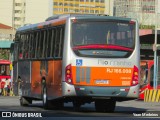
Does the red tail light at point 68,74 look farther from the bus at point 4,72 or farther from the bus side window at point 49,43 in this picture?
the bus at point 4,72

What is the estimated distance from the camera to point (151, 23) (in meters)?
130

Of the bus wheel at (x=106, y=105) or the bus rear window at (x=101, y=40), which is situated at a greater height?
the bus rear window at (x=101, y=40)

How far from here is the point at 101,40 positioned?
69.9 feet

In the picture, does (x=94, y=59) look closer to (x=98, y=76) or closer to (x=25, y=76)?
(x=98, y=76)

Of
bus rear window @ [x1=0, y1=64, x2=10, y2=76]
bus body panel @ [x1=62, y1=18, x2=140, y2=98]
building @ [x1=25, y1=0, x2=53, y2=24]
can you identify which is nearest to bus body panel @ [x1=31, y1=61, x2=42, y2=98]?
bus body panel @ [x1=62, y1=18, x2=140, y2=98]

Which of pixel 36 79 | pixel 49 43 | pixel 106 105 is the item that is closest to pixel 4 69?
pixel 36 79

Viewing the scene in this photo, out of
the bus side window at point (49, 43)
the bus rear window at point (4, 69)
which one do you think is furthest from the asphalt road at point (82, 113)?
the bus rear window at point (4, 69)

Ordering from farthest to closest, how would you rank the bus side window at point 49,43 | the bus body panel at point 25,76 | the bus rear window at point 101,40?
1. the bus body panel at point 25,76
2. the bus side window at point 49,43
3. the bus rear window at point 101,40

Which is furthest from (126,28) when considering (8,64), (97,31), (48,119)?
(8,64)

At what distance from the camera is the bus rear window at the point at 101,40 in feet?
69.3

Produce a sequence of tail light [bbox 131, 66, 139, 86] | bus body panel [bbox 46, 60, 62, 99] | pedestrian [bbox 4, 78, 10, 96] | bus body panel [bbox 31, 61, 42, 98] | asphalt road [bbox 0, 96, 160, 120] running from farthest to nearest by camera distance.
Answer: pedestrian [bbox 4, 78, 10, 96] < bus body panel [bbox 31, 61, 42, 98] < bus body panel [bbox 46, 60, 62, 99] < tail light [bbox 131, 66, 139, 86] < asphalt road [bbox 0, 96, 160, 120]

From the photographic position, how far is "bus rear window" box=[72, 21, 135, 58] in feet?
69.3

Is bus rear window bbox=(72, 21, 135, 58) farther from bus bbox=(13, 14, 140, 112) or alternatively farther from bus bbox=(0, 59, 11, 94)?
bus bbox=(0, 59, 11, 94)

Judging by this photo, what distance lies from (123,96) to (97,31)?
2157 millimetres
